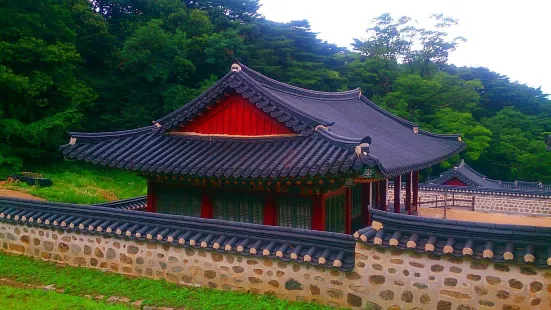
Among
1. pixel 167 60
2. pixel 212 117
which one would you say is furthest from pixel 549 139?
pixel 167 60

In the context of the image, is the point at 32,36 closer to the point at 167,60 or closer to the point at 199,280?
the point at 167,60

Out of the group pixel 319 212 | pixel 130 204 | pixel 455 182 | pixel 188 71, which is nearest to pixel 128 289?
pixel 319 212

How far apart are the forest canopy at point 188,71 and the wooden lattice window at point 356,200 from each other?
20825 mm

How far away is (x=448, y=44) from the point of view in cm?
4425

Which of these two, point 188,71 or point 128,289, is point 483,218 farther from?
point 188,71

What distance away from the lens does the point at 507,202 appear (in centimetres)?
2684

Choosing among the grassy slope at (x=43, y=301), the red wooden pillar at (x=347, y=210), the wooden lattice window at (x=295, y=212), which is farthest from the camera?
the red wooden pillar at (x=347, y=210)

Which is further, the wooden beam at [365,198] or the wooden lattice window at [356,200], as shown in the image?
the wooden beam at [365,198]

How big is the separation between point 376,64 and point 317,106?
1259 inches

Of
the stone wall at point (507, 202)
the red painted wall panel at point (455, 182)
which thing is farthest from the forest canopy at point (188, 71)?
the stone wall at point (507, 202)

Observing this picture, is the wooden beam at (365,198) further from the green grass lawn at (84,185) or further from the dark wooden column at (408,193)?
the green grass lawn at (84,185)

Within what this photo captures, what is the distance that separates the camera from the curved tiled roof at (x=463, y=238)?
6.37 meters

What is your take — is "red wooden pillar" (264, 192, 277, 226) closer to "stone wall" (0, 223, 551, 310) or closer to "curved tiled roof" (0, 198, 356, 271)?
"curved tiled roof" (0, 198, 356, 271)

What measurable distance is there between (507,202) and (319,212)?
2103 cm
